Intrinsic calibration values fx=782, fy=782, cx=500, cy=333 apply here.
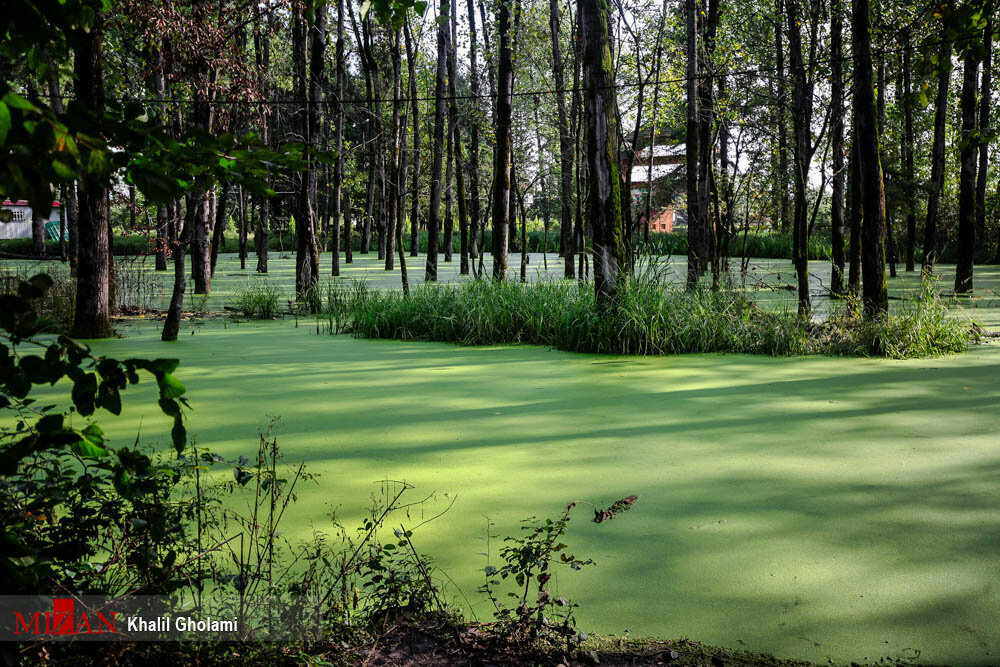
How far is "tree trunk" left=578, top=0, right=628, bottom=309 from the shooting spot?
5746 mm

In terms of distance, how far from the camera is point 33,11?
759 millimetres

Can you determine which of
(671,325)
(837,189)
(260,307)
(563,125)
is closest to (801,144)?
(837,189)

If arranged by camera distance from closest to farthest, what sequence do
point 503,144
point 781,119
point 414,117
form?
point 503,144 < point 781,119 < point 414,117

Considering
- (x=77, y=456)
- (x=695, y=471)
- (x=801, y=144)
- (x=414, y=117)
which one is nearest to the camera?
(x=77, y=456)

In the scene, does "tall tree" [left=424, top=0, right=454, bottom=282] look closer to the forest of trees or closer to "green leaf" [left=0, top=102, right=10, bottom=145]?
the forest of trees

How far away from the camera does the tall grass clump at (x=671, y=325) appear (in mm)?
5352

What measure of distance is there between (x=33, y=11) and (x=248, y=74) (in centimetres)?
663

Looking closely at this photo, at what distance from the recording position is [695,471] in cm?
271

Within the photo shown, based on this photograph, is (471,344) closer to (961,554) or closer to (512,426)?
(512,426)

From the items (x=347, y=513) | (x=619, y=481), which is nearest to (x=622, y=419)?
(x=619, y=481)

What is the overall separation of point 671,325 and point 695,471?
286cm

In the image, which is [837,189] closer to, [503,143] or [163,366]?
[503,143]

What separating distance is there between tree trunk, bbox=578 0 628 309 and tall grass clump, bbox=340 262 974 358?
169 mm

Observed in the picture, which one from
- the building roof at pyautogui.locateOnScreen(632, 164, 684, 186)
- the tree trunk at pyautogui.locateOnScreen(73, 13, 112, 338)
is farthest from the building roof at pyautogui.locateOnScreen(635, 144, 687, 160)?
the tree trunk at pyautogui.locateOnScreen(73, 13, 112, 338)
